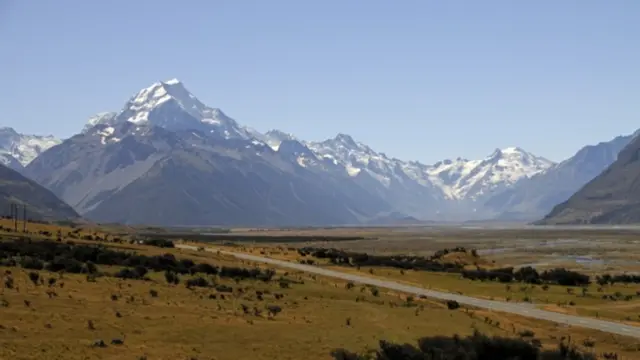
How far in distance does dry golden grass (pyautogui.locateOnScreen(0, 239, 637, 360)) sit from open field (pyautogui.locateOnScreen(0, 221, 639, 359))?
47mm

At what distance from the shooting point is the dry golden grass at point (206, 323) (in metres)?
28.4

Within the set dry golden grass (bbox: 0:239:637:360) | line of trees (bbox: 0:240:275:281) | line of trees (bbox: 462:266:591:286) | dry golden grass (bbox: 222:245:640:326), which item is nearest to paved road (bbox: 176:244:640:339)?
dry golden grass (bbox: 0:239:637:360)

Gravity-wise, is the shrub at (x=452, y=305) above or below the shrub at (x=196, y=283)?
below

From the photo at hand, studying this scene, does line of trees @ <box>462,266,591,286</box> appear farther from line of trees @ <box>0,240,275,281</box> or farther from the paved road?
line of trees @ <box>0,240,275,281</box>

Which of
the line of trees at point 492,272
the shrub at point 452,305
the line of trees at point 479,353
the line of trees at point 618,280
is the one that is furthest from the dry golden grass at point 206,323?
the line of trees at point 618,280

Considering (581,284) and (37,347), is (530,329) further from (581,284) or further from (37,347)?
(581,284)

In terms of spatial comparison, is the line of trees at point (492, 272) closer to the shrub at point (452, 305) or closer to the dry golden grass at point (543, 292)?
the dry golden grass at point (543, 292)

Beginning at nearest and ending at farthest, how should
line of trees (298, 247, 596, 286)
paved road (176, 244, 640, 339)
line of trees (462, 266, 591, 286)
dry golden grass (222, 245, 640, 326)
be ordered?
paved road (176, 244, 640, 339) < dry golden grass (222, 245, 640, 326) < line of trees (462, 266, 591, 286) < line of trees (298, 247, 596, 286)

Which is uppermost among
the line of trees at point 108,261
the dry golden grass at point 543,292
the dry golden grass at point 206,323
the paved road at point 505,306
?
the line of trees at point 108,261

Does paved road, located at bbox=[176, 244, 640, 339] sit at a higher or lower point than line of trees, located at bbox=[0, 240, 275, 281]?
lower

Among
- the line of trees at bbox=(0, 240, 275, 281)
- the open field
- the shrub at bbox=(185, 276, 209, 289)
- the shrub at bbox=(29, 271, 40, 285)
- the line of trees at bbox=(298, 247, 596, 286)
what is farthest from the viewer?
the line of trees at bbox=(298, 247, 596, 286)

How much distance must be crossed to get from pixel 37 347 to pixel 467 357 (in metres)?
14.7

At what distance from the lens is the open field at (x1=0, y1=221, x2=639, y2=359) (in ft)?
93.7

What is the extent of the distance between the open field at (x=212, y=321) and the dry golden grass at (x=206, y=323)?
0.05 metres
